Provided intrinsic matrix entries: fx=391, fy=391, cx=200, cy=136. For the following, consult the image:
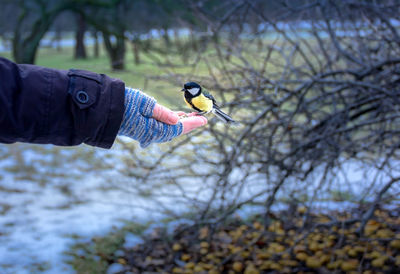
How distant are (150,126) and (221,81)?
5.43 feet

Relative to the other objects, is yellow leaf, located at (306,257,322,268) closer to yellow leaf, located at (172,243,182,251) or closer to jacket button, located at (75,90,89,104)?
yellow leaf, located at (172,243,182,251)

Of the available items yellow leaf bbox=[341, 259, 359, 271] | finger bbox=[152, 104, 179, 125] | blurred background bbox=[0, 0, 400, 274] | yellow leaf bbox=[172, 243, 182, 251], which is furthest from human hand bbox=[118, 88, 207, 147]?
yellow leaf bbox=[172, 243, 182, 251]

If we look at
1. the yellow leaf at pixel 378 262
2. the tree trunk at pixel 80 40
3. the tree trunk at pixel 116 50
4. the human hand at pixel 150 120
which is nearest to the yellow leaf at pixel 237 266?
the yellow leaf at pixel 378 262

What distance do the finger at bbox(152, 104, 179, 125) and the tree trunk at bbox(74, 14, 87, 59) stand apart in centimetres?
245

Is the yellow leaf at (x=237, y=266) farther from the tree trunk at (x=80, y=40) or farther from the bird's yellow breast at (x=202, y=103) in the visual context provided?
the tree trunk at (x=80, y=40)

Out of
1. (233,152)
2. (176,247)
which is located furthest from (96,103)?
(176,247)

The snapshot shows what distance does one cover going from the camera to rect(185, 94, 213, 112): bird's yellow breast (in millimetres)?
740

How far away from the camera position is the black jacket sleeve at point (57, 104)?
0.72 meters

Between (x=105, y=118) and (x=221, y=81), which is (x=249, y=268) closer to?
(x=221, y=81)

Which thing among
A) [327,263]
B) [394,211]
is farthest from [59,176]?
[394,211]

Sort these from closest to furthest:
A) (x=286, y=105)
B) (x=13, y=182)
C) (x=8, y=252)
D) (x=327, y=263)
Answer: (x=327, y=263) → (x=8, y=252) → (x=286, y=105) → (x=13, y=182)

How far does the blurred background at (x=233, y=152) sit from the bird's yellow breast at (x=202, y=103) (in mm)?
988

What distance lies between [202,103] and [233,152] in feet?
4.53

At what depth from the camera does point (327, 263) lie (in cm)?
220
